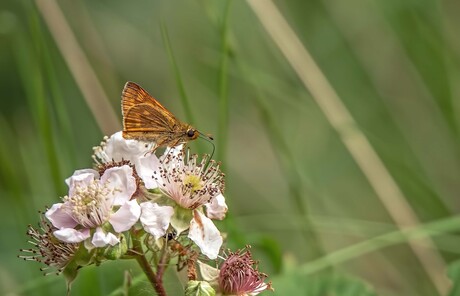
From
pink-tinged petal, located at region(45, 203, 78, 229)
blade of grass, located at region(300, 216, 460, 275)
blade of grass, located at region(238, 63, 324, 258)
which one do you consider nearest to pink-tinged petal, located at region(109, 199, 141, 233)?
pink-tinged petal, located at region(45, 203, 78, 229)

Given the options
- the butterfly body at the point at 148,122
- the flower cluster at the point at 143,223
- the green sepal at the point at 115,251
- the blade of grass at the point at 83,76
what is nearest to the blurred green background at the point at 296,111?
the blade of grass at the point at 83,76

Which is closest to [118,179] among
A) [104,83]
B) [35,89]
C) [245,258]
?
[245,258]

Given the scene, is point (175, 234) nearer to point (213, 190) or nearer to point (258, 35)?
point (213, 190)

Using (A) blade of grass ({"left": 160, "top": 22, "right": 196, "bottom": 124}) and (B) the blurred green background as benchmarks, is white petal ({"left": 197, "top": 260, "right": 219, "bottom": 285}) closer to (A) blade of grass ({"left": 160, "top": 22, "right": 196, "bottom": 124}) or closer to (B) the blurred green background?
(A) blade of grass ({"left": 160, "top": 22, "right": 196, "bottom": 124})

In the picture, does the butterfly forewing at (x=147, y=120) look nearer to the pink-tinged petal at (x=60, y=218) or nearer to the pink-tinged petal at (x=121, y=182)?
the pink-tinged petal at (x=121, y=182)

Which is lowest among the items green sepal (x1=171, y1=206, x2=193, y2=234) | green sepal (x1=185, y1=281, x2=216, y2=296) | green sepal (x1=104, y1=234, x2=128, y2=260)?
green sepal (x1=185, y1=281, x2=216, y2=296)

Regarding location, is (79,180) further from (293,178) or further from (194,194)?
(293,178)
